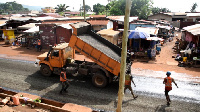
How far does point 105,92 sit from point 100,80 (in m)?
0.90

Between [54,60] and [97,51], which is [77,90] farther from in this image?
[54,60]

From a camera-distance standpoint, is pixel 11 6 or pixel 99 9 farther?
pixel 11 6

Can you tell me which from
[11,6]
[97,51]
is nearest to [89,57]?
[97,51]

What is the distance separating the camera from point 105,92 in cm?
995

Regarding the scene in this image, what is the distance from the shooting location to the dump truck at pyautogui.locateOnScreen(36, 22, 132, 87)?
9969mm

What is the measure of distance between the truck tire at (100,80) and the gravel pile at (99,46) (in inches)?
54.1

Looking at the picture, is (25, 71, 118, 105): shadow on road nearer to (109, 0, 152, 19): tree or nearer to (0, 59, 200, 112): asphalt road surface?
(0, 59, 200, 112): asphalt road surface

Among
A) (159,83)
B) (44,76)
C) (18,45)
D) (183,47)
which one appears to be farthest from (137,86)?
(18,45)

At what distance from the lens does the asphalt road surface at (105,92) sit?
838 centimetres

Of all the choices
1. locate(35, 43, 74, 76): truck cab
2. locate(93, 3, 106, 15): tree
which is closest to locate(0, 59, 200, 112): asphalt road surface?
locate(35, 43, 74, 76): truck cab

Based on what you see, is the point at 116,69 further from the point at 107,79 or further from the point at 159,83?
the point at 159,83

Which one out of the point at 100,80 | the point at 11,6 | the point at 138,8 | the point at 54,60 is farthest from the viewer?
the point at 11,6

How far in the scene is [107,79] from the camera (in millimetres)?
10336

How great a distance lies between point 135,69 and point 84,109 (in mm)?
7724
